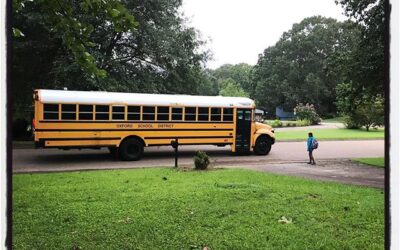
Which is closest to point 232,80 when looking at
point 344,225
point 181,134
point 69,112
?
point 181,134

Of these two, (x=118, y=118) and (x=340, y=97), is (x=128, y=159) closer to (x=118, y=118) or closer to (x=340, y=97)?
(x=118, y=118)

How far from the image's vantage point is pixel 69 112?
34.6 ft

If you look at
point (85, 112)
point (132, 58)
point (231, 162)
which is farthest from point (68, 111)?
point (231, 162)

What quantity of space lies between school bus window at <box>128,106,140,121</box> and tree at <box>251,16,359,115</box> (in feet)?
12.7

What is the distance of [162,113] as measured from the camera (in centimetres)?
1209

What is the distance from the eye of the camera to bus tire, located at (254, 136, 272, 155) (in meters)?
13.6

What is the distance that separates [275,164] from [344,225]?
7237mm

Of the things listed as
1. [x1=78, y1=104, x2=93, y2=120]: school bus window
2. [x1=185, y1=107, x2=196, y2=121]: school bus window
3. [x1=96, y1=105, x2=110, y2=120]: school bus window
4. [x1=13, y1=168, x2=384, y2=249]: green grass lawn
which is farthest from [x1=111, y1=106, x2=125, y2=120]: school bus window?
[x1=13, y1=168, x2=384, y2=249]: green grass lawn

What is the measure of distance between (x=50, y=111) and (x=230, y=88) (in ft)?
18.1

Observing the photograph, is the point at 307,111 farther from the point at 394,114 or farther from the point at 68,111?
the point at 394,114

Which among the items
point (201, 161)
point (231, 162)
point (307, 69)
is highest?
point (307, 69)

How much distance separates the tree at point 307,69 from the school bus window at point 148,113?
3.45 m

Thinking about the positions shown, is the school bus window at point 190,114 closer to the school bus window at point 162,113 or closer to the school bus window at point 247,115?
the school bus window at point 162,113

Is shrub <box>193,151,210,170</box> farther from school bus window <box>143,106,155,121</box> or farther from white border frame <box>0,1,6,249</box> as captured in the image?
white border frame <box>0,1,6,249</box>
